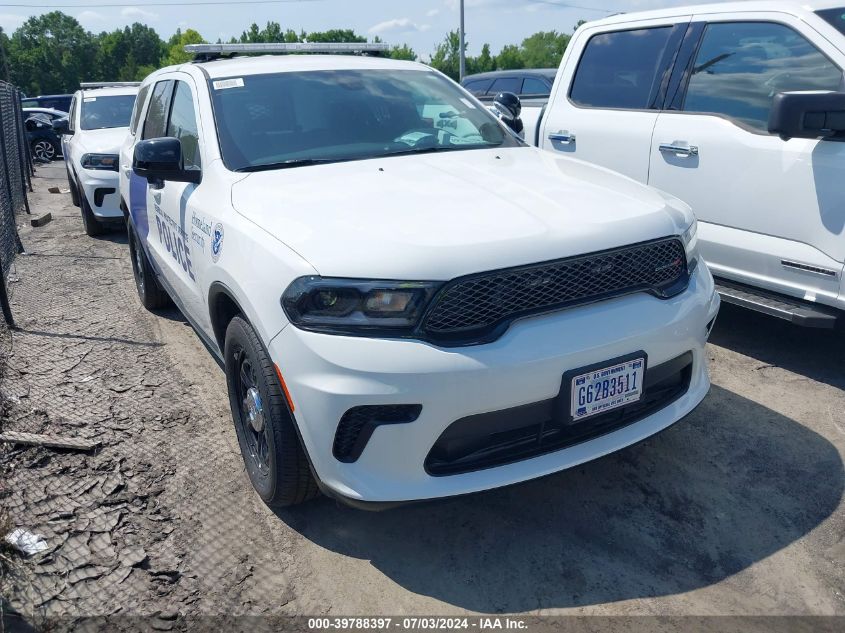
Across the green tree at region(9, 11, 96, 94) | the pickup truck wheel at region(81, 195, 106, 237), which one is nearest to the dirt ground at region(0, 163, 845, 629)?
the pickup truck wheel at region(81, 195, 106, 237)

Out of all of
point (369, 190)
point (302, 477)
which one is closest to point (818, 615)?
point (302, 477)

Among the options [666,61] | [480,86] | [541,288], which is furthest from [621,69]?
[480,86]

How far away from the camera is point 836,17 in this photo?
3.91 meters

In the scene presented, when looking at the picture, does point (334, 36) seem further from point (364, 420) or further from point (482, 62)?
point (364, 420)

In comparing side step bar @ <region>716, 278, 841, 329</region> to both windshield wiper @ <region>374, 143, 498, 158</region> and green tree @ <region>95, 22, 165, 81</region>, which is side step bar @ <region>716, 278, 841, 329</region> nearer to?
windshield wiper @ <region>374, 143, 498, 158</region>

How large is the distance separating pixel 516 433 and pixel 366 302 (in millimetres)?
706

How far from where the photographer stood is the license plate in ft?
8.20

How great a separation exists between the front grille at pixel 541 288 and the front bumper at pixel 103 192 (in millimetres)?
7053

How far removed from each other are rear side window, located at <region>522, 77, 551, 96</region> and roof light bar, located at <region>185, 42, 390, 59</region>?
304 inches

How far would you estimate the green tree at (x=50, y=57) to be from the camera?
79312 millimetres

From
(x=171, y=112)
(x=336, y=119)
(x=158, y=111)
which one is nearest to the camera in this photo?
(x=336, y=119)

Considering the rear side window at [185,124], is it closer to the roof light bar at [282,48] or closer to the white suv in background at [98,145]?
the roof light bar at [282,48]

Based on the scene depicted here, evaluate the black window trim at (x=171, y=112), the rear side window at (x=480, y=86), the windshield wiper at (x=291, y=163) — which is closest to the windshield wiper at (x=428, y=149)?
the windshield wiper at (x=291, y=163)

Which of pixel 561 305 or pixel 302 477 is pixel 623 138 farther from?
pixel 302 477
